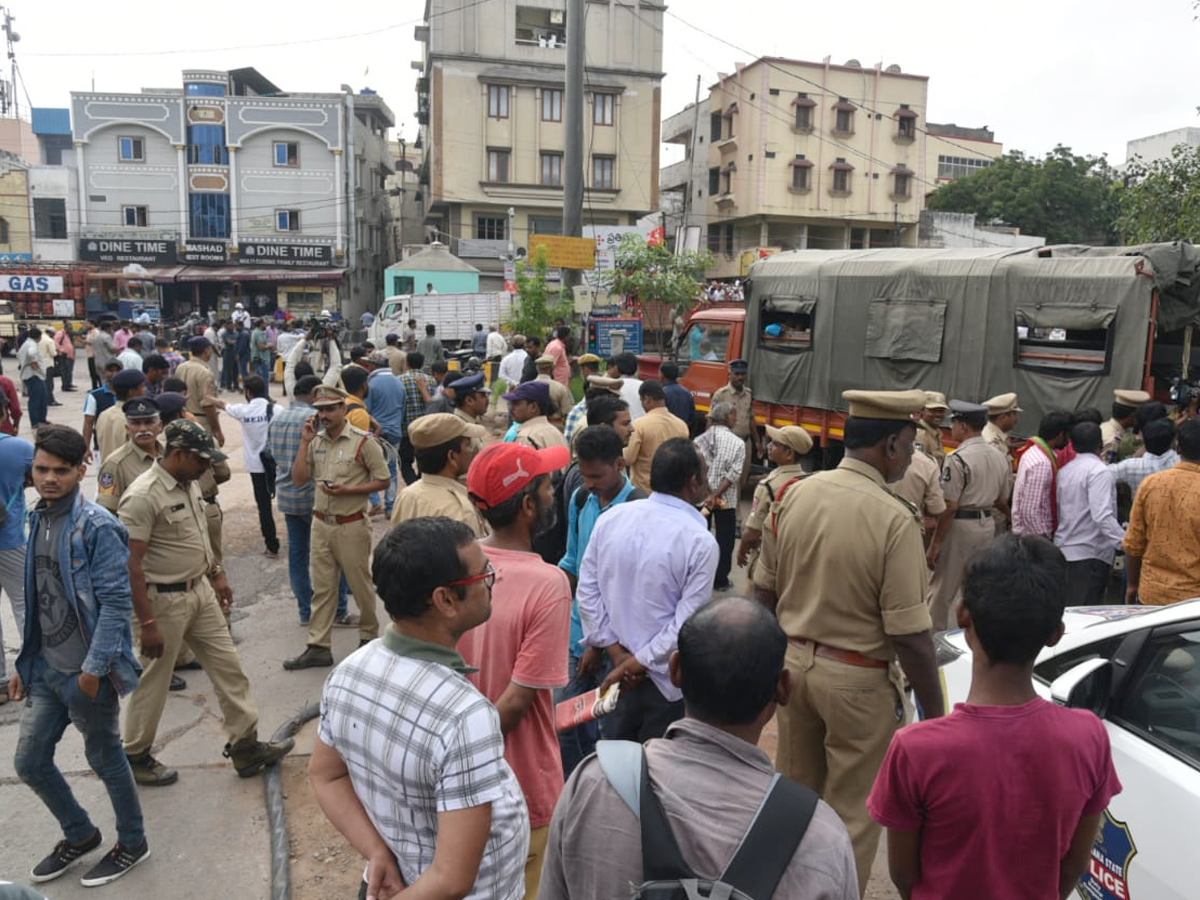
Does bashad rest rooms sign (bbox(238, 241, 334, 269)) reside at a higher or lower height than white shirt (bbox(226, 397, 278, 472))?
higher

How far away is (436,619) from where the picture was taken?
1991 millimetres

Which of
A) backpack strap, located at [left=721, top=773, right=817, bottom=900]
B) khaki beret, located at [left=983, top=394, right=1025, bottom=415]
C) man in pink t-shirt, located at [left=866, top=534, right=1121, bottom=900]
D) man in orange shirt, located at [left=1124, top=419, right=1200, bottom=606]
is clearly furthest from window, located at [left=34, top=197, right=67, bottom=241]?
backpack strap, located at [left=721, top=773, right=817, bottom=900]

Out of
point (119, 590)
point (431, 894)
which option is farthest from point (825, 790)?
point (119, 590)

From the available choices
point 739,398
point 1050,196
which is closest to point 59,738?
point 739,398

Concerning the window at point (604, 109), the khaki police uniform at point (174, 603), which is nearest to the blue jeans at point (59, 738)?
the khaki police uniform at point (174, 603)

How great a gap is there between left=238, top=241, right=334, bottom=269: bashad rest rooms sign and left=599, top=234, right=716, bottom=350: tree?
18.6 meters

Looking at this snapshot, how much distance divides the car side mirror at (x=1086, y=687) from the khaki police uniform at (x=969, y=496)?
3017 millimetres

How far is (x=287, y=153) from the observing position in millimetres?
39531

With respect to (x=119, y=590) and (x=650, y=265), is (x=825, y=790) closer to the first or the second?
(x=119, y=590)

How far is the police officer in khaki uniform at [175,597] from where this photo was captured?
14.1ft

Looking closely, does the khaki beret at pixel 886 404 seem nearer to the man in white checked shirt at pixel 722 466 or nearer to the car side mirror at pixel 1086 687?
the car side mirror at pixel 1086 687

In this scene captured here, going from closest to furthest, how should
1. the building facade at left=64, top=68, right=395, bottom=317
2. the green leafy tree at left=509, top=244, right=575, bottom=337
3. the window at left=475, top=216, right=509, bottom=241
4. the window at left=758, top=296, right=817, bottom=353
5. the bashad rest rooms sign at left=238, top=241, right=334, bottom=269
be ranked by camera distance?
the window at left=758, top=296, right=817, bottom=353
the green leafy tree at left=509, top=244, right=575, bottom=337
the building facade at left=64, top=68, right=395, bottom=317
the bashad rest rooms sign at left=238, top=241, right=334, bottom=269
the window at left=475, top=216, right=509, bottom=241

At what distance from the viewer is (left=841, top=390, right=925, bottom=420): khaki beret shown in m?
3.06

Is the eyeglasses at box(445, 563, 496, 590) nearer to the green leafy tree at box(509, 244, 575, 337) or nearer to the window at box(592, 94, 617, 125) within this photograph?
the green leafy tree at box(509, 244, 575, 337)
